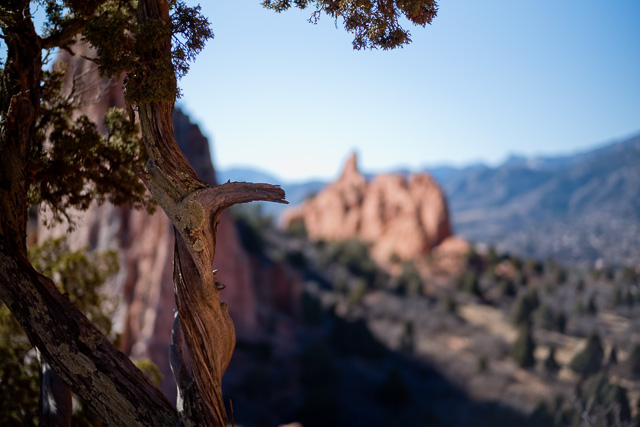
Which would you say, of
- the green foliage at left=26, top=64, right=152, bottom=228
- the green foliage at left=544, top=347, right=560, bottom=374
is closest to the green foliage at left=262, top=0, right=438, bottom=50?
the green foliage at left=26, top=64, right=152, bottom=228

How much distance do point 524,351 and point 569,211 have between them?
121 ft

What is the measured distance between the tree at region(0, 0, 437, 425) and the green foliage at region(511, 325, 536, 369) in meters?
18.5

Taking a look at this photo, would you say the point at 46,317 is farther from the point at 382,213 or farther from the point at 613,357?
the point at 382,213

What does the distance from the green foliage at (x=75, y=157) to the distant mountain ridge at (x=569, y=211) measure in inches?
969

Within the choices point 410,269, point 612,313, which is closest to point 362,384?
point 612,313

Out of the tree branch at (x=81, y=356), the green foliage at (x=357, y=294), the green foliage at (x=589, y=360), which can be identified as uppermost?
the tree branch at (x=81, y=356)

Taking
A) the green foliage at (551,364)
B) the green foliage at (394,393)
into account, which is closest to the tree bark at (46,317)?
the green foliage at (394,393)

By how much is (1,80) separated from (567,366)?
19.5m

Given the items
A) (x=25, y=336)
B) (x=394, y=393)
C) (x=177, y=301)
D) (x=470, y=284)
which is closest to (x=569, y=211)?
(x=470, y=284)

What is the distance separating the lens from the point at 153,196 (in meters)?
4.93

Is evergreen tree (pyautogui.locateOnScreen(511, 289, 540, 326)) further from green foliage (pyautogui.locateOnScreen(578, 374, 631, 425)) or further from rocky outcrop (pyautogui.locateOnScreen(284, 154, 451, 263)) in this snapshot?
rocky outcrop (pyautogui.locateOnScreen(284, 154, 451, 263))

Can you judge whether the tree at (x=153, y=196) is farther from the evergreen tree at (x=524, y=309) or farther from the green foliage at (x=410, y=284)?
the green foliage at (x=410, y=284)

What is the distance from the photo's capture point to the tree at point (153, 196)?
4.71 meters

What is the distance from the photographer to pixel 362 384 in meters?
20.6
